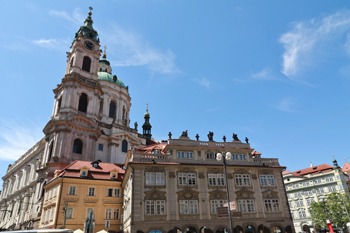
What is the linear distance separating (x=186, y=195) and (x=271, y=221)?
12424mm

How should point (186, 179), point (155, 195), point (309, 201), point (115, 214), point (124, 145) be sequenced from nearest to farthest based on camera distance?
1. point (155, 195)
2. point (186, 179)
3. point (115, 214)
4. point (124, 145)
5. point (309, 201)

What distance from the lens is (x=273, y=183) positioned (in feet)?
125

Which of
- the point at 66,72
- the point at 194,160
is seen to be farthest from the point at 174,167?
the point at 66,72

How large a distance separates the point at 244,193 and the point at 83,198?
23.3 metres

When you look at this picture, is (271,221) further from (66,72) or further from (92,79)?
(66,72)

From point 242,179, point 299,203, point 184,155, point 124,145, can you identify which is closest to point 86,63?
point 124,145

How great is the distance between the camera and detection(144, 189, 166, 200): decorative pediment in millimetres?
31998

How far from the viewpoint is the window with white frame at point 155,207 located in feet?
103

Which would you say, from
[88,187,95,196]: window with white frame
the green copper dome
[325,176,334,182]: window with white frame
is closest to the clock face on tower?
the green copper dome

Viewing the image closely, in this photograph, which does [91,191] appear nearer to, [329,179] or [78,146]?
[78,146]

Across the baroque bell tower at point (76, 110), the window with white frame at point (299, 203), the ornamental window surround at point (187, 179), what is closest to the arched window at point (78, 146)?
the baroque bell tower at point (76, 110)

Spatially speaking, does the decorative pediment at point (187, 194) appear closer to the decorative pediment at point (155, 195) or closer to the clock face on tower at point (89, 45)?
the decorative pediment at point (155, 195)

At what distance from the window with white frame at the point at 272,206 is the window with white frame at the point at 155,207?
14.9 m

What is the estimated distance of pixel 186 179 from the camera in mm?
34625
